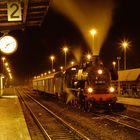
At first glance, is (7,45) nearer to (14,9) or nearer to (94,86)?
(14,9)

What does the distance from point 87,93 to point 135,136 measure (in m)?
9.56

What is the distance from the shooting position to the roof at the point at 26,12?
11.3 meters

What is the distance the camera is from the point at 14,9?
11.3m

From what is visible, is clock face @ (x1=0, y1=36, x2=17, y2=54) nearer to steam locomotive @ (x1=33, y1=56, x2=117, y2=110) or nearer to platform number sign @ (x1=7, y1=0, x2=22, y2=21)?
platform number sign @ (x1=7, y1=0, x2=22, y2=21)

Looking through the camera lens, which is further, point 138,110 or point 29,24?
point 138,110

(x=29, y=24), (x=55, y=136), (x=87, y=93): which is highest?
(x=29, y=24)

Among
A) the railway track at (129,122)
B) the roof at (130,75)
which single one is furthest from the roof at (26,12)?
the roof at (130,75)

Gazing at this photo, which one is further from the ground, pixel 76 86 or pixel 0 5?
pixel 0 5

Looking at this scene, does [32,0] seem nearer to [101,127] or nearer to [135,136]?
[135,136]

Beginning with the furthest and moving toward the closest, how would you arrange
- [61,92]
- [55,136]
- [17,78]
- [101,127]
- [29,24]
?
[17,78] < [61,92] < [101,127] < [55,136] < [29,24]

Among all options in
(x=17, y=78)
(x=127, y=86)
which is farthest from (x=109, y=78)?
(x=17, y=78)

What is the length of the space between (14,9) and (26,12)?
1.57ft

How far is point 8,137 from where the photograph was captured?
1317cm

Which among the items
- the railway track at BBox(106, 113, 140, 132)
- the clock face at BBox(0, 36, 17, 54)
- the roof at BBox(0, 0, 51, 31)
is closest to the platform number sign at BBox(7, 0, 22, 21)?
the roof at BBox(0, 0, 51, 31)
